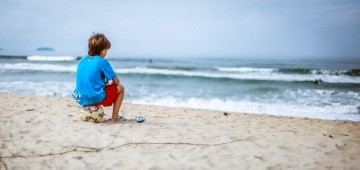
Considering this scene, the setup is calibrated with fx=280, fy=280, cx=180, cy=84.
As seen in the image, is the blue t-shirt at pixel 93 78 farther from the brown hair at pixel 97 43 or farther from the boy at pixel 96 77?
the brown hair at pixel 97 43

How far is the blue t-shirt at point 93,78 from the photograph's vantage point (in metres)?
3.82

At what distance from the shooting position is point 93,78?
3.84 meters

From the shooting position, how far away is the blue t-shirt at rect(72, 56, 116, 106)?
12.5 feet

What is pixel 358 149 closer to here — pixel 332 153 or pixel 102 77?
pixel 332 153

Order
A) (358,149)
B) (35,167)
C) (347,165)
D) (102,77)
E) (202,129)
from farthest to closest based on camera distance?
(202,129)
(102,77)
(358,149)
(347,165)
(35,167)

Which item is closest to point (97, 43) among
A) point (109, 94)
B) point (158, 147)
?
point (109, 94)

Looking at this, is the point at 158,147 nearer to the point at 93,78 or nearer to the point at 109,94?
the point at 109,94

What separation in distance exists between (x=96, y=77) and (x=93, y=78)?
1.6 inches

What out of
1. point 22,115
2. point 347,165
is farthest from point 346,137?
point 22,115

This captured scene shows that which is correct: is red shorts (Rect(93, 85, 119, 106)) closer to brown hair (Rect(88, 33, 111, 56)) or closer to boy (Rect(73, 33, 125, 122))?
boy (Rect(73, 33, 125, 122))

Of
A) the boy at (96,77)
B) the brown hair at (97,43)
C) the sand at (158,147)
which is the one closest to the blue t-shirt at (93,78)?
the boy at (96,77)

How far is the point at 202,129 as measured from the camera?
433 centimetres

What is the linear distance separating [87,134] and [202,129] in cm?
169

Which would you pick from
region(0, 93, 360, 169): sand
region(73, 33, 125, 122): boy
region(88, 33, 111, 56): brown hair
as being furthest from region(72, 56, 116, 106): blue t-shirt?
region(0, 93, 360, 169): sand
